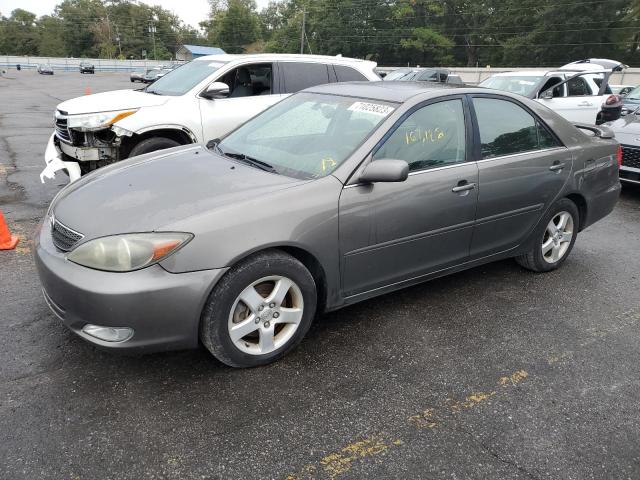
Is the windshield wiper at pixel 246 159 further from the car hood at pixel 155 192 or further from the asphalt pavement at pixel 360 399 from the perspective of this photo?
the asphalt pavement at pixel 360 399

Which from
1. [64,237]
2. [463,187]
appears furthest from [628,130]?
[64,237]

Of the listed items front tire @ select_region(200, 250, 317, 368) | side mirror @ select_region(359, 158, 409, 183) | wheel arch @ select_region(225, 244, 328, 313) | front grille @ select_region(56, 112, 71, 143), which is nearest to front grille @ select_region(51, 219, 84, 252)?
front tire @ select_region(200, 250, 317, 368)

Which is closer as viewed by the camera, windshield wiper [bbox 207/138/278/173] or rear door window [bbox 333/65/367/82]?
windshield wiper [bbox 207/138/278/173]

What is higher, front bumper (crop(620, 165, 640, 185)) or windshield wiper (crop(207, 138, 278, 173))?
windshield wiper (crop(207, 138, 278, 173))

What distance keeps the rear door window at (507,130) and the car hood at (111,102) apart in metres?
4.16

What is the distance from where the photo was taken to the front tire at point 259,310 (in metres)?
2.66

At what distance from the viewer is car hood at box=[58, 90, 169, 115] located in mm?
6121

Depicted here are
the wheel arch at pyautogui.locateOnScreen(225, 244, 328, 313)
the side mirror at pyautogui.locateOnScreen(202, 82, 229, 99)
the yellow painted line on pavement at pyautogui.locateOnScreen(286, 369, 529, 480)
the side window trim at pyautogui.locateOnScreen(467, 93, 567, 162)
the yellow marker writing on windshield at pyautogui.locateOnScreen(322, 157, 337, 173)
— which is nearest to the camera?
the yellow painted line on pavement at pyautogui.locateOnScreen(286, 369, 529, 480)

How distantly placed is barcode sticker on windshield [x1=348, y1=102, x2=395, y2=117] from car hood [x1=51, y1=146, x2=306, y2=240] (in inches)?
32.1

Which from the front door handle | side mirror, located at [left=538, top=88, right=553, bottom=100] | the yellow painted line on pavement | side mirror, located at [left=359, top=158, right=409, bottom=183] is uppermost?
side mirror, located at [left=538, top=88, right=553, bottom=100]

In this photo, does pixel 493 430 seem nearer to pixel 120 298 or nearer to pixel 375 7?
pixel 120 298

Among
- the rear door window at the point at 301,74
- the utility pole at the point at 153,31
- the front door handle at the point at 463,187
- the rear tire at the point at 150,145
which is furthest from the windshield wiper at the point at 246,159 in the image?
the utility pole at the point at 153,31

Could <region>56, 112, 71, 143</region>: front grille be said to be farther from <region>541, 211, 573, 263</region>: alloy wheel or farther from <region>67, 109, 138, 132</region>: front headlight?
<region>541, 211, 573, 263</region>: alloy wheel

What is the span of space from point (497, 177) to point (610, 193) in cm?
172
